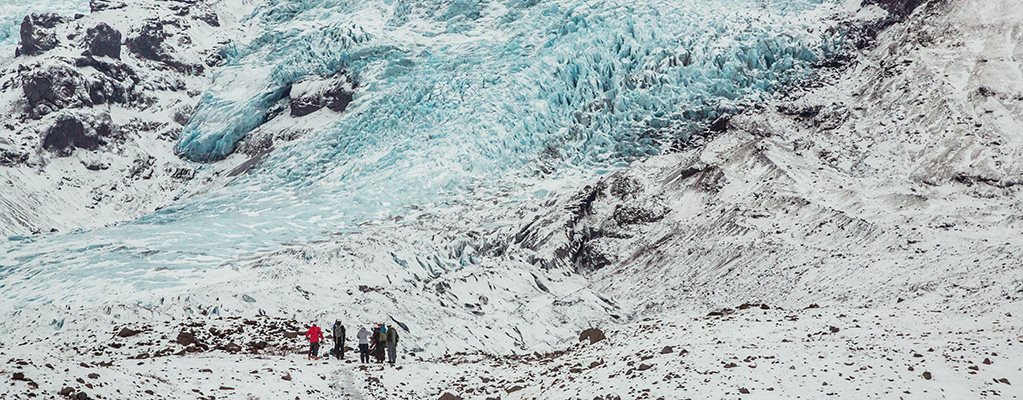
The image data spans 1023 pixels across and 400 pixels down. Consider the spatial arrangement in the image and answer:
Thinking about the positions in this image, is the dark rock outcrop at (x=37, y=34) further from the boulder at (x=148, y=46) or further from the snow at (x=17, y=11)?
the boulder at (x=148, y=46)

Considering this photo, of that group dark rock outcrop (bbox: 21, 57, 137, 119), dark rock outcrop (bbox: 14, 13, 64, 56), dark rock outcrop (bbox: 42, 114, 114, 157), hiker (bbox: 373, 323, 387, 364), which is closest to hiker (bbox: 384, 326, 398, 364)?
hiker (bbox: 373, 323, 387, 364)

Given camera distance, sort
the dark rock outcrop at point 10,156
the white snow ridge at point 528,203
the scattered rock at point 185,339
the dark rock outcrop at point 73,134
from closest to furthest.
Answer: the white snow ridge at point 528,203 → the scattered rock at point 185,339 → the dark rock outcrop at point 10,156 → the dark rock outcrop at point 73,134

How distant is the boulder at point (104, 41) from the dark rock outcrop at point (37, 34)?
749cm

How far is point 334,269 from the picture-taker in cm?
6525

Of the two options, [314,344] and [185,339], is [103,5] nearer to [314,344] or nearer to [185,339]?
[185,339]

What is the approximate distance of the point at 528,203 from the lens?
84.1 meters

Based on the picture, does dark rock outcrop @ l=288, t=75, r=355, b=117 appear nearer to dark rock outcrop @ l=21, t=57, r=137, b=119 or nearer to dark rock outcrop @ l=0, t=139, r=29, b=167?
dark rock outcrop @ l=21, t=57, r=137, b=119

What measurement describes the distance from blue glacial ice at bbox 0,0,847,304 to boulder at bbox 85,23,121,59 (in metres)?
44.8

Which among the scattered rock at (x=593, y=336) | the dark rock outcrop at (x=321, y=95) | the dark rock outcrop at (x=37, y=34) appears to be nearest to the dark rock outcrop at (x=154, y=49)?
the dark rock outcrop at (x=37, y=34)

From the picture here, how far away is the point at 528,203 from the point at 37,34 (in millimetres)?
91933

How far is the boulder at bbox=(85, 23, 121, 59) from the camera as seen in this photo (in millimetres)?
132000

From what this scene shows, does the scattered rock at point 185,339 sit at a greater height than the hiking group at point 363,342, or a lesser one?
greater

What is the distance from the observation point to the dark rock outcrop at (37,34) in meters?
136

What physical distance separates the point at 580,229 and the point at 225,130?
2231 inches
